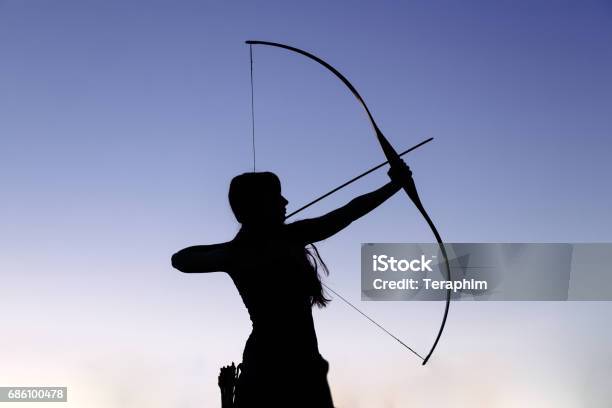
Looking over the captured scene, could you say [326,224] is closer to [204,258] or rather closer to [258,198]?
[258,198]

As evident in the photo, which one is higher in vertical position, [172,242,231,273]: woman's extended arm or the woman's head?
the woman's head

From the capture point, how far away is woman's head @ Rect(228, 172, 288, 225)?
225cm

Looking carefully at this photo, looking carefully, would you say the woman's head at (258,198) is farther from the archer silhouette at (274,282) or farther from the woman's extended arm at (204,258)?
the woman's extended arm at (204,258)

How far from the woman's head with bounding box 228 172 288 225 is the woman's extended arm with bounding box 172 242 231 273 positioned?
126 mm

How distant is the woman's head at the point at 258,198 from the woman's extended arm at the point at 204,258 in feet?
0.41

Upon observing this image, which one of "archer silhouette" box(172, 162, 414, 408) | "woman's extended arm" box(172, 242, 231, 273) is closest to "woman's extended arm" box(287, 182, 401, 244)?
"archer silhouette" box(172, 162, 414, 408)

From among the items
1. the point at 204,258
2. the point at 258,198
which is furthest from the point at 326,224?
the point at 204,258

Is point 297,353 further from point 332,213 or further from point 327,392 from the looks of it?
point 332,213

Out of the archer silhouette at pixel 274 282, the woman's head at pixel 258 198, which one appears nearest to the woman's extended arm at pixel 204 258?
the archer silhouette at pixel 274 282

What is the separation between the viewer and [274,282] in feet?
7.35

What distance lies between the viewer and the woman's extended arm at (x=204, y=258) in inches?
89.8

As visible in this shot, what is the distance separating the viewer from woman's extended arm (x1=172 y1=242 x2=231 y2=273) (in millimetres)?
2281

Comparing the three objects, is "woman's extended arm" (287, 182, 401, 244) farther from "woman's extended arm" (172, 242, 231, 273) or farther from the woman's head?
"woman's extended arm" (172, 242, 231, 273)

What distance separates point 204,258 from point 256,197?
249 millimetres
